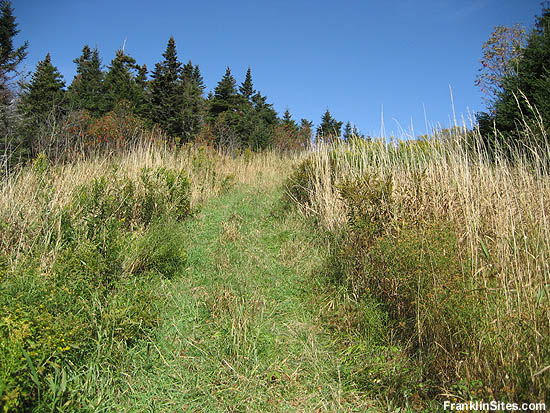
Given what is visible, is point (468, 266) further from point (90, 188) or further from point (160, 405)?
point (90, 188)

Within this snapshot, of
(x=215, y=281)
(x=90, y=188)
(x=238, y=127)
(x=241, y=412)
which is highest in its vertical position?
(x=238, y=127)

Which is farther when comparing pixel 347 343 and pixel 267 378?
pixel 347 343

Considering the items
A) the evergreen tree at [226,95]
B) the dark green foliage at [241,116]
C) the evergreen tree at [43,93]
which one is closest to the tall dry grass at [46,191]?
the dark green foliage at [241,116]

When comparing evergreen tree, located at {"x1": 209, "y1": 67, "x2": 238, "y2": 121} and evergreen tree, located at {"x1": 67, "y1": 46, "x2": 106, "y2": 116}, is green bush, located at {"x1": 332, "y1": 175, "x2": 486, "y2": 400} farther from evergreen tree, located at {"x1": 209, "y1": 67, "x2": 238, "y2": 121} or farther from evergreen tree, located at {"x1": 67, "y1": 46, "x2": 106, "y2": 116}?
evergreen tree, located at {"x1": 209, "y1": 67, "x2": 238, "y2": 121}

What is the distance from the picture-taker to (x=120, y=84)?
21984 mm

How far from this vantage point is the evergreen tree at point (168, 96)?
16.0 m

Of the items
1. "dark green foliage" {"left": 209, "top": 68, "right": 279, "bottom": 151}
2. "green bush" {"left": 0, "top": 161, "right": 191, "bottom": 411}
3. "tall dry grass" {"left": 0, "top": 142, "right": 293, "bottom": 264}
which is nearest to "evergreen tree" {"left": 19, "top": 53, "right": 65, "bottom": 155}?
"dark green foliage" {"left": 209, "top": 68, "right": 279, "bottom": 151}

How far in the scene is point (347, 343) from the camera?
2.25 metres

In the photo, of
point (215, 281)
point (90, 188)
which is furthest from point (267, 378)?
point (90, 188)

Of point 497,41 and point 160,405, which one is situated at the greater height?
point 497,41

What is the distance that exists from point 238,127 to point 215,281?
56.9 feet

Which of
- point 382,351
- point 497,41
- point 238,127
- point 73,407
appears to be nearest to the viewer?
point 73,407

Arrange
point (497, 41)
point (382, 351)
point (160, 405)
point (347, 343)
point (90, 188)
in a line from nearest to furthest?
point (160, 405), point (382, 351), point (347, 343), point (90, 188), point (497, 41)

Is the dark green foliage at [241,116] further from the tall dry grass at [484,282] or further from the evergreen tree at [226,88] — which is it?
the tall dry grass at [484,282]
